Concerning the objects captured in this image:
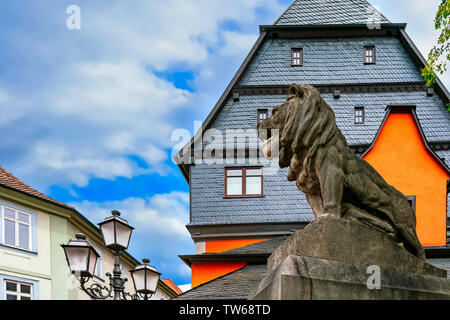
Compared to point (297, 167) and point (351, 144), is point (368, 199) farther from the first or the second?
point (351, 144)

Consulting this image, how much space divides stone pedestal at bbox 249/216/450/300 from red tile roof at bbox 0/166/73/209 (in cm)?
2384

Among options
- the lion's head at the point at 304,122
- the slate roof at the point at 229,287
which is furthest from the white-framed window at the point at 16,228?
the lion's head at the point at 304,122

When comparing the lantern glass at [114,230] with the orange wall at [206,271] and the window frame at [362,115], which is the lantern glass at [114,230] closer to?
the orange wall at [206,271]

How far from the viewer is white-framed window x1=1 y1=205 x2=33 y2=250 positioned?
1084 inches

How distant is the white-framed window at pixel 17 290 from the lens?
2709 centimetres

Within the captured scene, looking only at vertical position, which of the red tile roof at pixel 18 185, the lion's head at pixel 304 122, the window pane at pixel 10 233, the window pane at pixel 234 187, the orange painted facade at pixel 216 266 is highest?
the red tile roof at pixel 18 185

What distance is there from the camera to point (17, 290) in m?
27.6

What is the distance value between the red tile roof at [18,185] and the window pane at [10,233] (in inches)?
57.5

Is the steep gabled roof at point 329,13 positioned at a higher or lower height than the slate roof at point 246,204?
higher

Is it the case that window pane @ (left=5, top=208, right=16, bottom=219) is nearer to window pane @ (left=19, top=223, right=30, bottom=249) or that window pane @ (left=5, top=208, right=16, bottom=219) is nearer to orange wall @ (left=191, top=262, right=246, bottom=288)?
window pane @ (left=19, top=223, right=30, bottom=249)

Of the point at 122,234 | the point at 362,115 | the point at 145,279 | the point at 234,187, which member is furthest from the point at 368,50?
the point at 122,234

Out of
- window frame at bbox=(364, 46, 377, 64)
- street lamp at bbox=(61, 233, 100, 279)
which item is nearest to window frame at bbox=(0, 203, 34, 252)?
window frame at bbox=(364, 46, 377, 64)
